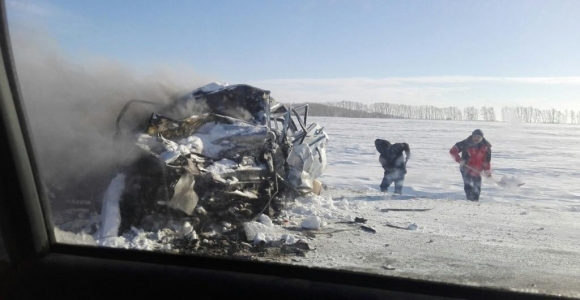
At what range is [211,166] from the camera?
591cm

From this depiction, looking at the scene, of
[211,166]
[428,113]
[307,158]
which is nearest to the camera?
[428,113]

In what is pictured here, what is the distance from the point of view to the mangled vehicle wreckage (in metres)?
4.91

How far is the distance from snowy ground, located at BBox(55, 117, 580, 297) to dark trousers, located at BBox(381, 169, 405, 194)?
6 cm

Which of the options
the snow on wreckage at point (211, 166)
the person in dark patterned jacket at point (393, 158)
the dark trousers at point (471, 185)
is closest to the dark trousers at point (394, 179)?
the person in dark patterned jacket at point (393, 158)

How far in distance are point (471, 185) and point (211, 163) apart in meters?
2.62

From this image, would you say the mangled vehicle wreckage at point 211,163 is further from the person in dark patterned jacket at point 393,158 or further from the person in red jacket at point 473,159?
the person in red jacket at point 473,159

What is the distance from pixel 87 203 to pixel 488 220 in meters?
3.25

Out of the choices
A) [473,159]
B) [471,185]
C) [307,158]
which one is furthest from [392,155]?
[307,158]

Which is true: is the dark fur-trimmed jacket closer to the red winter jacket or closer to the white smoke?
the red winter jacket

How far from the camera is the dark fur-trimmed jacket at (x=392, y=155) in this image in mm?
4441

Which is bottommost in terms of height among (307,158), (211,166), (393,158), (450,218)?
(450,218)

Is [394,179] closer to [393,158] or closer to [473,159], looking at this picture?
[393,158]

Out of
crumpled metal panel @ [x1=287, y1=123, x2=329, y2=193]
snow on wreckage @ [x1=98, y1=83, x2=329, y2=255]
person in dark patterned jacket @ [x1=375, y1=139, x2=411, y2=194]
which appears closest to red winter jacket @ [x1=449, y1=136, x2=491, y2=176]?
person in dark patterned jacket @ [x1=375, y1=139, x2=411, y2=194]

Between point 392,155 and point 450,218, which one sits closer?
point 392,155
